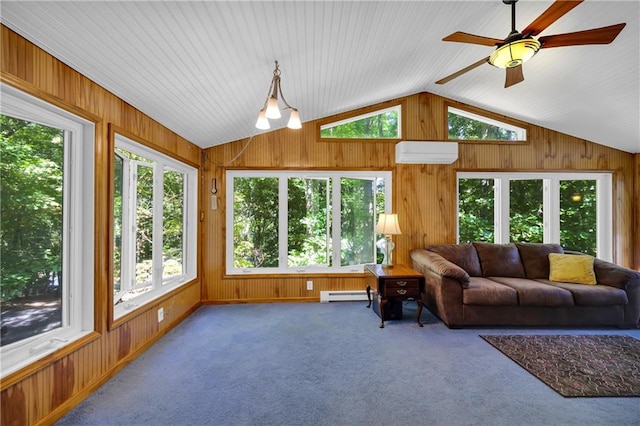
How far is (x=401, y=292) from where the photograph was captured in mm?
3223

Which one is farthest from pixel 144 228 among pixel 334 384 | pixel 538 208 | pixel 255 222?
pixel 538 208

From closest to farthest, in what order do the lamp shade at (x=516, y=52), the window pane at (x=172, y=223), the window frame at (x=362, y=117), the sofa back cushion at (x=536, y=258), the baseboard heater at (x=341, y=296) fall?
1. the lamp shade at (x=516, y=52)
2. the window pane at (x=172, y=223)
3. the sofa back cushion at (x=536, y=258)
4. the baseboard heater at (x=341, y=296)
5. the window frame at (x=362, y=117)

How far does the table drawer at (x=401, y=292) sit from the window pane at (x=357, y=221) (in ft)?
3.83

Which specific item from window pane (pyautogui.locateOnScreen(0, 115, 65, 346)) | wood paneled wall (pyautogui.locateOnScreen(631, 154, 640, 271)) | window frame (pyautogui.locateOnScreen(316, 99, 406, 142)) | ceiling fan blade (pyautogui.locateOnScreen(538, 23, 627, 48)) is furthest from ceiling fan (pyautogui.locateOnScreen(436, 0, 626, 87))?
wood paneled wall (pyautogui.locateOnScreen(631, 154, 640, 271))

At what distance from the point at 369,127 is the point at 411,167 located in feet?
2.88

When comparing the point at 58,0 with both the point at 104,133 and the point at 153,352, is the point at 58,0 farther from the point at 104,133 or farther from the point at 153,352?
the point at 153,352

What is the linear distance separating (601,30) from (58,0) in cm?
310

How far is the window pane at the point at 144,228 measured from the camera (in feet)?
9.25

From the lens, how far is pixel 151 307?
2812 millimetres

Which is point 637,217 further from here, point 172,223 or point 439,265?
point 172,223

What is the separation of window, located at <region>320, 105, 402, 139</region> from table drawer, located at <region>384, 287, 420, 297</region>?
2.29 metres

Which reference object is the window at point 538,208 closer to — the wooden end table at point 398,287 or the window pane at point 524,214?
the window pane at point 524,214

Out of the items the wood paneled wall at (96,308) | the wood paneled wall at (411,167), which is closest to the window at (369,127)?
the wood paneled wall at (411,167)

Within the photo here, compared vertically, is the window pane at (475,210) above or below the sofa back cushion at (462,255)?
above
